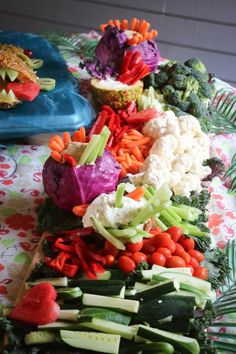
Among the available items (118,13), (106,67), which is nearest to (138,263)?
(106,67)

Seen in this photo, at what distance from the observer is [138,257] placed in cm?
208

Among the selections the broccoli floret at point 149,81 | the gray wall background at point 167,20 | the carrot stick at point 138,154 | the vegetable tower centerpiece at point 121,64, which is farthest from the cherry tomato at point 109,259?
the gray wall background at point 167,20

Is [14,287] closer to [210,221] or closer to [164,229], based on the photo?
[164,229]

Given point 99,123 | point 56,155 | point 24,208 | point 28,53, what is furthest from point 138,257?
point 28,53

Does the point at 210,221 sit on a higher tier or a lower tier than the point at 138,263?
lower

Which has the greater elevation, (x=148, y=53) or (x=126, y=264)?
(x=148, y=53)

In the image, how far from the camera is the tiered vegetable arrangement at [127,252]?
179cm

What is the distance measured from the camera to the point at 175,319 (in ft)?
6.05

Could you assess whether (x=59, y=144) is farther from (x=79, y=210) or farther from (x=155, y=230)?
(x=155, y=230)

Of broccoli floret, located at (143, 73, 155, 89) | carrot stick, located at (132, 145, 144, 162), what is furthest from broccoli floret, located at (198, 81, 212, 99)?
carrot stick, located at (132, 145, 144, 162)

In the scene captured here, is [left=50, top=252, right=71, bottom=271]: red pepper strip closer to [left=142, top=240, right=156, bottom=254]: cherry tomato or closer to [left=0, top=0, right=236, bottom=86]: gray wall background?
[left=142, top=240, right=156, bottom=254]: cherry tomato

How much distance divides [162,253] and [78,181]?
489 mm

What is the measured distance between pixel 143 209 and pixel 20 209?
27.5 inches

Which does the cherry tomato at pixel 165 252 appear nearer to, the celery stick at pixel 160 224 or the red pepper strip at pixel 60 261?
the celery stick at pixel 160 224
